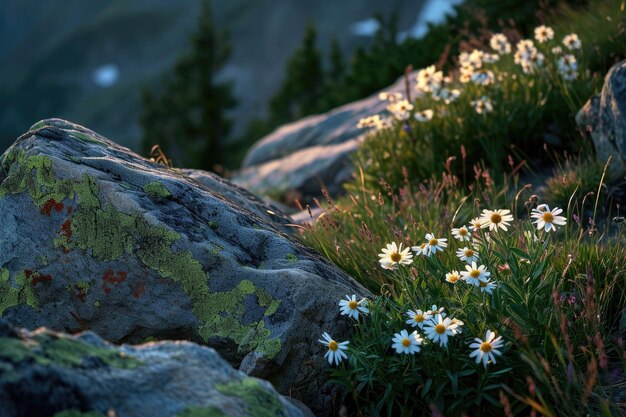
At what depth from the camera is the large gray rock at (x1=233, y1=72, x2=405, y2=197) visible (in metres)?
9.23

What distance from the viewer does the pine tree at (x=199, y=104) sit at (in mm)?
40000

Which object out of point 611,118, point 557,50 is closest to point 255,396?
point 611,118

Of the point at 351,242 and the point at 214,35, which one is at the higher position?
the point at 214,35

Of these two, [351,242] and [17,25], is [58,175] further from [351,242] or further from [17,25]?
[17,25]

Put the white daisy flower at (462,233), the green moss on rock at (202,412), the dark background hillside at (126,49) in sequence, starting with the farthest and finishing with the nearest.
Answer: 1. the dark background hillside at (126,49)
2. the white daisy flower at (462,233)
3. the green moss on rock at (202,412)

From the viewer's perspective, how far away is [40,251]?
12.9 feet

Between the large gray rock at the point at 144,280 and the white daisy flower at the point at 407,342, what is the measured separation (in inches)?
20.3

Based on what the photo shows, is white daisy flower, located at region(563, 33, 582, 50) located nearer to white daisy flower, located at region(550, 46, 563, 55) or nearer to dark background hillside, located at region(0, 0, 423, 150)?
white daisy flower, located at region(550, 46, 563, 55)

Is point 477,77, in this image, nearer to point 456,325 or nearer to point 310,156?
point 310,156

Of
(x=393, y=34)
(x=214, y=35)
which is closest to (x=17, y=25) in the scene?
(x=214, y=35)

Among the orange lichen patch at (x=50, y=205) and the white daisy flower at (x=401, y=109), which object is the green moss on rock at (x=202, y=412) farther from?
the white daisy flower at (x=401, y=109)

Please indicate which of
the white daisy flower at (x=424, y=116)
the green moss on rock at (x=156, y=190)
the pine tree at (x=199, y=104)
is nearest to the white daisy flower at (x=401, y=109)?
the white daisy flower at (x=424, y=116)

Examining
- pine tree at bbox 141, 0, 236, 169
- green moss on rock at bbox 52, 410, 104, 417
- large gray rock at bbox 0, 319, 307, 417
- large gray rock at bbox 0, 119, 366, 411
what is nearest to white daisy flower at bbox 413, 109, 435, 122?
large gray rock at bbox 0, 119, 366, 411

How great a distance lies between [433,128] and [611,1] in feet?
9.64
